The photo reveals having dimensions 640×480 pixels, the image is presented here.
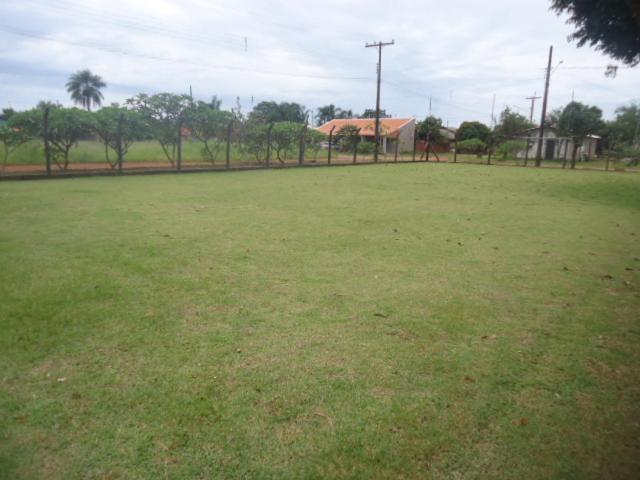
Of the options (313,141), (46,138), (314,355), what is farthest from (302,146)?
(314,355)

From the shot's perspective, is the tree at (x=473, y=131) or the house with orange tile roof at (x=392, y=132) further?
the tree at (x=473, y=131)

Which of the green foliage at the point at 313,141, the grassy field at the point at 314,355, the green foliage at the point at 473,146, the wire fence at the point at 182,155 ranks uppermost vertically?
the green foliage at the point at 473,146

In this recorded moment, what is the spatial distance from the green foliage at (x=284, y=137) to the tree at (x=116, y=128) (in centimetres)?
665

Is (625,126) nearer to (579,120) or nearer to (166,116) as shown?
(579,120)

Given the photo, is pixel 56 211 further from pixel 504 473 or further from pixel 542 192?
pixel 542 192

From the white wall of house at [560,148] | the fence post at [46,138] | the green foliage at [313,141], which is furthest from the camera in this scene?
the white wall of house at [560,148]

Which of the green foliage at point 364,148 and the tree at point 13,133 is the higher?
the green foliage at point 364,148

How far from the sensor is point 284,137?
21.1 m

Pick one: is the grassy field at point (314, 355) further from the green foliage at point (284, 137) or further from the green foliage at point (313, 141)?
the green foliage at point (313, 141)

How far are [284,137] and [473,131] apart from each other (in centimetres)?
3544

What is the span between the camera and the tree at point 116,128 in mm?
14688

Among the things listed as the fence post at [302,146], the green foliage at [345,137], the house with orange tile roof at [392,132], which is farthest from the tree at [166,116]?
the house with orange tile roof at [392,132]

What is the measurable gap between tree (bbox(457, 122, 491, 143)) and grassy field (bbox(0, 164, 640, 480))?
46.8 m

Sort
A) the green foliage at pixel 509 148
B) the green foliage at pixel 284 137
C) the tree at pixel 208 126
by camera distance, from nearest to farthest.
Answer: the tree at pixel 208 126 < the green foliage at pixel 284 137 < the green foliage at pixel 509 148
